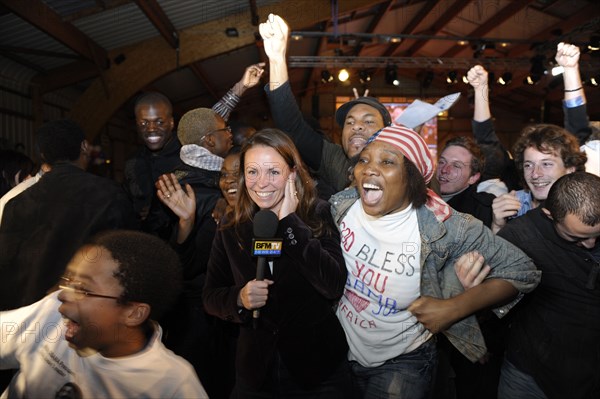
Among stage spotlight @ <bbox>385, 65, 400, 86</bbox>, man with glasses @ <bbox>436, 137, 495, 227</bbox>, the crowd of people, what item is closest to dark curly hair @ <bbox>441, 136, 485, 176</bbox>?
man with glasses @ <bbox>436, 137, 495, 227</bbox>

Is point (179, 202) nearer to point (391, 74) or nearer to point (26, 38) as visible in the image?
point (26, 38)

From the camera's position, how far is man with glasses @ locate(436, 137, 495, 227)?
324 cm

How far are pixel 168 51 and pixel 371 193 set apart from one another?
7312mm

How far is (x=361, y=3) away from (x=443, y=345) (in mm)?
7114

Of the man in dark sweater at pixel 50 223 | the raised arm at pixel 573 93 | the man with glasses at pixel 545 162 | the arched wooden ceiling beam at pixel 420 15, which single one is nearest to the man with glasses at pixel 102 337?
the man in dark sweater at pixel 50 223

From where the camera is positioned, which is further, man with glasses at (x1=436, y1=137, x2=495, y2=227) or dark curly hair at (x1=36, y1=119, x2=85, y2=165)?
man with glasses at (x1=436, y1=137, x2=495, y2=227)

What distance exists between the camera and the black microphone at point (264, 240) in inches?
68.7

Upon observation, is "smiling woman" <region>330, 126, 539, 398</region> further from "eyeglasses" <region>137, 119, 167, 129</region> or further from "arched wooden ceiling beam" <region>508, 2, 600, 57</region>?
"arched wooden ceiling beam" <region>508, 2, 600, 57</region>

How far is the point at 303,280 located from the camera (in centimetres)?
200

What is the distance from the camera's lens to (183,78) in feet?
40.3

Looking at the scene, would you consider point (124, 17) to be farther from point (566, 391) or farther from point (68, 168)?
point (566, 391)

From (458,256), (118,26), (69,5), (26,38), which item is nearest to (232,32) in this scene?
(118,26)

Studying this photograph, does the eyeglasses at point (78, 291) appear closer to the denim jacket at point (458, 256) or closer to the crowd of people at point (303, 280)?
the crowd of people at point (303, 280)

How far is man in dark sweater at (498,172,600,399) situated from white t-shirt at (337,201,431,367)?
630mm
